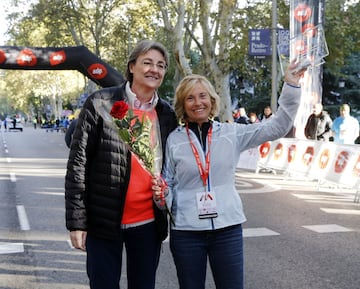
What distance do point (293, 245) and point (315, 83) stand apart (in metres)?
10.3

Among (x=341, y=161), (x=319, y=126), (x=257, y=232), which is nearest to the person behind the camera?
(x=257, y=232)

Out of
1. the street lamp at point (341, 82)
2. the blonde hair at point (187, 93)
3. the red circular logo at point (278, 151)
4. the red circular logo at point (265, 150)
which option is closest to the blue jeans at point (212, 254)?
the blonde hair at point (187, 93)

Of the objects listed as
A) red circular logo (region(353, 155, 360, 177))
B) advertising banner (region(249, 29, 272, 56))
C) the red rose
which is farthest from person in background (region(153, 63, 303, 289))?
advertising banner (region(249, 29, 272, 56))

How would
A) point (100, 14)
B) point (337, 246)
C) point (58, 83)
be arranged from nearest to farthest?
point (337, 246)
point (100, 14)
point (58, 83)

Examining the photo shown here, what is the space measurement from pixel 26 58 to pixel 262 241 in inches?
605

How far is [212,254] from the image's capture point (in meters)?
2.96

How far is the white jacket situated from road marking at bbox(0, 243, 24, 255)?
378 centimetres

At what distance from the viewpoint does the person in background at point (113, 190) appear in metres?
2.77

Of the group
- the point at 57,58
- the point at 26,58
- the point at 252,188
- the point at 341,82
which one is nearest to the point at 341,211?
the point at 252,188

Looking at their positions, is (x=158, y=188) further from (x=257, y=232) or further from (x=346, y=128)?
(x=346, y=128)

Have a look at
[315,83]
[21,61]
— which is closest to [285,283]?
[315,83]

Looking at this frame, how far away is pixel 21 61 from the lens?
19703mm

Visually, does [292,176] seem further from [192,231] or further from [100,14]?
[100,14]

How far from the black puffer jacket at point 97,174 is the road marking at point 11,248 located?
3691 millimetres
